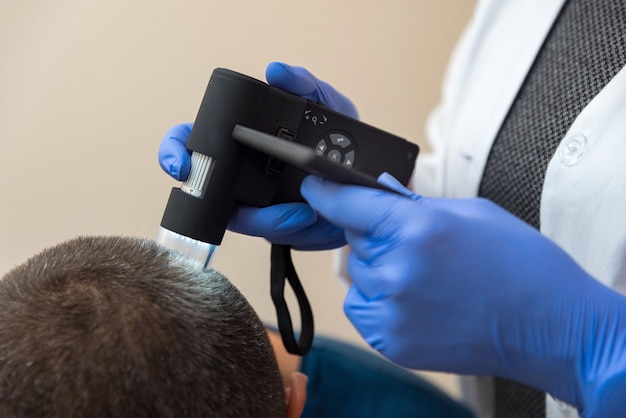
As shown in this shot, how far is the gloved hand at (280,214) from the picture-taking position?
23.6 inches

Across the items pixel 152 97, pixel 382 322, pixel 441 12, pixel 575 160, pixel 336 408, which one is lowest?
pixel 336 408

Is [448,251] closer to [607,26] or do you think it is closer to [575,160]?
[575,160]

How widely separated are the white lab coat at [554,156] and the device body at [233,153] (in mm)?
A: 291

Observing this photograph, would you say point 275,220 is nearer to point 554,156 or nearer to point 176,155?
point 176,155

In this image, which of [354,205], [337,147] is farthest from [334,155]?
[354,205]

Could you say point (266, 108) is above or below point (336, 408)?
above

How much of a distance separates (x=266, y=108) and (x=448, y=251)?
0.72 ft

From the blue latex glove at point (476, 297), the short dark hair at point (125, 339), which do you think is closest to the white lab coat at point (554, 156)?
the blue latex glove at point (476, 297)

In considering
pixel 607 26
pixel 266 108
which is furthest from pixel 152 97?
pixel 607 26

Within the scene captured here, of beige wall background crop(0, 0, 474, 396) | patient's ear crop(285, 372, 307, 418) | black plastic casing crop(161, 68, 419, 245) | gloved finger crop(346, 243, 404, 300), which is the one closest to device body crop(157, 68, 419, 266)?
black plastic casing crop(161, 68, 419, 245)

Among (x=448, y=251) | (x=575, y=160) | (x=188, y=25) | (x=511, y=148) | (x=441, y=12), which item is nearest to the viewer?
(x=448, y=251)

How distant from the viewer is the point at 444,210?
1.64 ft

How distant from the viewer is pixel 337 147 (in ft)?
1.97

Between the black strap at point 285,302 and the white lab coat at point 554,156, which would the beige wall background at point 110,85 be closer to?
the white lab coat at point 554,156
